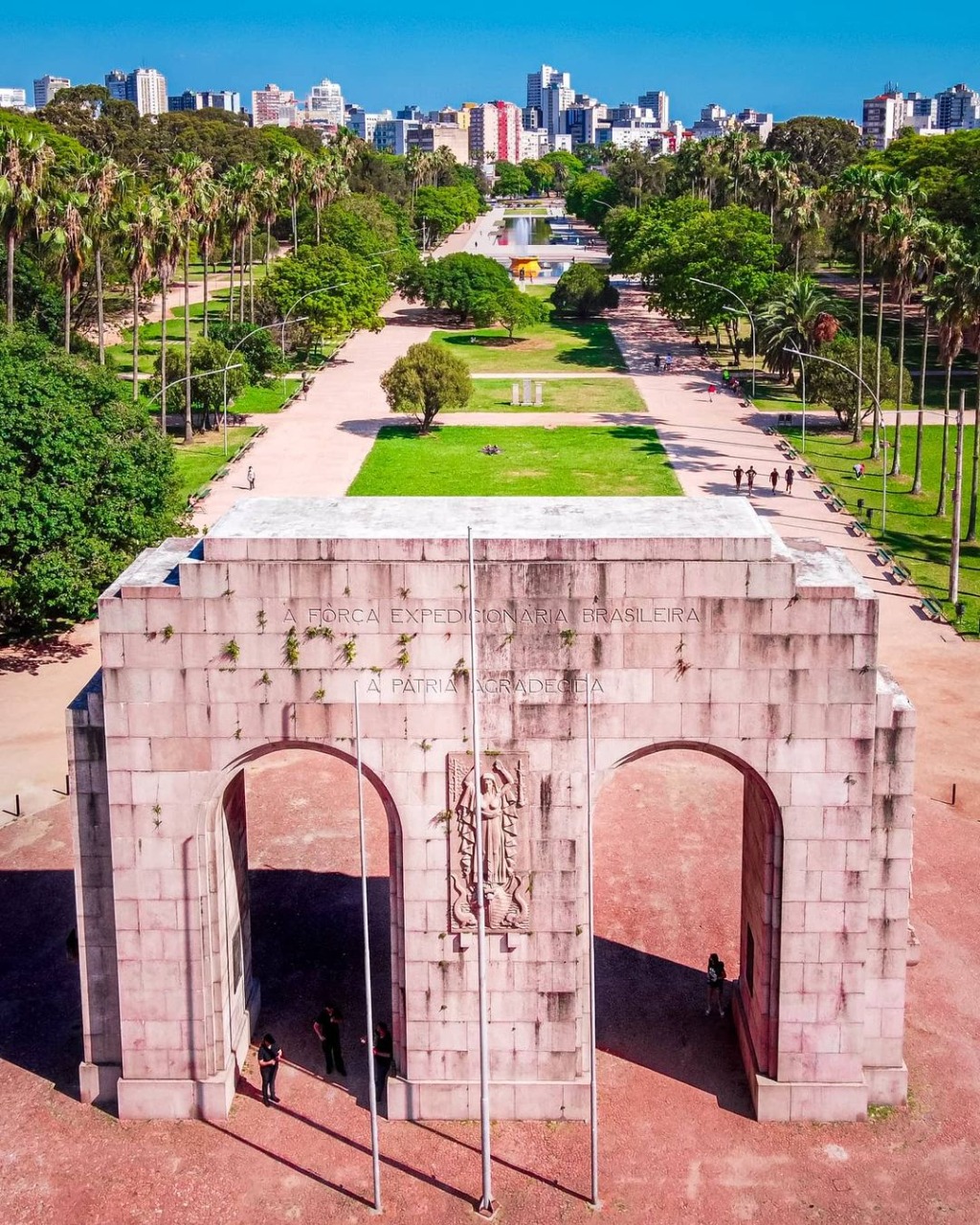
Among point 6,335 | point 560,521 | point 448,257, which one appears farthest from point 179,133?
point 560,521

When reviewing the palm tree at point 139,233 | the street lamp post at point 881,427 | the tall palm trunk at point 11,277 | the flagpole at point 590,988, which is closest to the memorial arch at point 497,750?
the flagpole at point 590,988

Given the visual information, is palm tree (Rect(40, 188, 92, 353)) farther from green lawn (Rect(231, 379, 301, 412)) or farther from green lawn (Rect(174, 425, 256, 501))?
green lawn (Rect(231, 379, 301, 412))

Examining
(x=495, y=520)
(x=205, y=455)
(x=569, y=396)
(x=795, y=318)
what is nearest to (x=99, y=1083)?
(x=495, y=520)

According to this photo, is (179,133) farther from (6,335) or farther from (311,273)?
(6,335)

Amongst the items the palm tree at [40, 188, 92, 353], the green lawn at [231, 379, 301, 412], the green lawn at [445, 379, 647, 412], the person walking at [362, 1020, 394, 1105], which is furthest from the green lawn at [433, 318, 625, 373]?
the person walking at [362, 1020, 394, 1105]

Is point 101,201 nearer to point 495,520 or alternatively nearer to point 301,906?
point 301,906

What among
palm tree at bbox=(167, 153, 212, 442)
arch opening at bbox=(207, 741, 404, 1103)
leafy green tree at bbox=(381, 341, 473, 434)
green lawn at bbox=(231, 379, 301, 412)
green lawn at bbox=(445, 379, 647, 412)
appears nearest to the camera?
arch opening at bbox=(207, 741, 404, 1103)

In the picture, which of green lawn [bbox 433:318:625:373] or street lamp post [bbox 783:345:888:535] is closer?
street lamp post [bbox 783:345:888:535]

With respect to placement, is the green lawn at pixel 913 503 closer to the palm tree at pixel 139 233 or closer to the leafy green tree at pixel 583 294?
the palm tree at pixel 139 233
